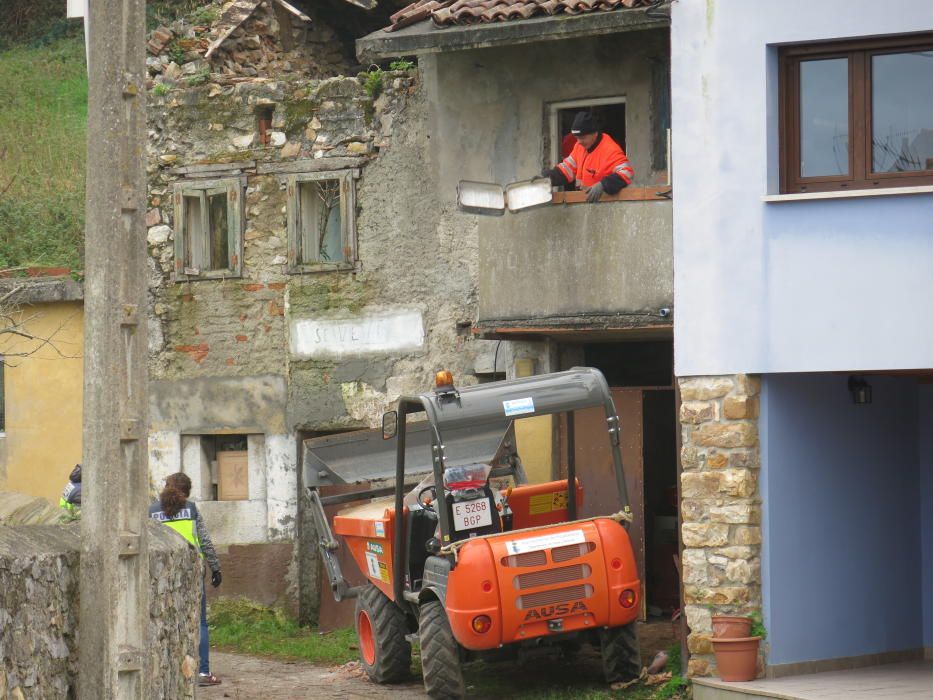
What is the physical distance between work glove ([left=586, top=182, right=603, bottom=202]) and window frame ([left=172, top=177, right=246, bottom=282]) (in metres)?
4.63

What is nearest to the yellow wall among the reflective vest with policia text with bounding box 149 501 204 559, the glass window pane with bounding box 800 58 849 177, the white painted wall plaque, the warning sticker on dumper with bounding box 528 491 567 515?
the white painted wall plaque

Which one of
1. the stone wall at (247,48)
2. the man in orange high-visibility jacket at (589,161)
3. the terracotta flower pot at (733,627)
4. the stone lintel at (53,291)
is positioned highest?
the stone wall at (247,48)

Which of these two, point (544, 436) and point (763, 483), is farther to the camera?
point (544, 436)

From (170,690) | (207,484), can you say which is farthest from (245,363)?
(170,690)

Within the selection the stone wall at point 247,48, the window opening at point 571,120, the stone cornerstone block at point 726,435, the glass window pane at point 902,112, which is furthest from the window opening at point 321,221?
the glass window pane at point 902,112

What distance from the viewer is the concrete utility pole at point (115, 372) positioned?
249 inches

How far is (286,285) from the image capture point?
53.7 ft

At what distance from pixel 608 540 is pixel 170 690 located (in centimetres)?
449

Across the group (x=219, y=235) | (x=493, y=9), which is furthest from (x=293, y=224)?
(x=493, y=9)

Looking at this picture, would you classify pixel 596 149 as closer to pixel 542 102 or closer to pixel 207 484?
pixel 542 102

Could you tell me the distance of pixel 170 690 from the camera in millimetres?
7480

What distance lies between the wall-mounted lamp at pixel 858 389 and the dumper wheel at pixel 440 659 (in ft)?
12.0

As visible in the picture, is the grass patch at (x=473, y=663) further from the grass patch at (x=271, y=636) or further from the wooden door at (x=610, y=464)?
the wooden door at (x=610, y=464)

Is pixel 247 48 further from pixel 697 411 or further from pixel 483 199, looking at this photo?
pixel 697 411
